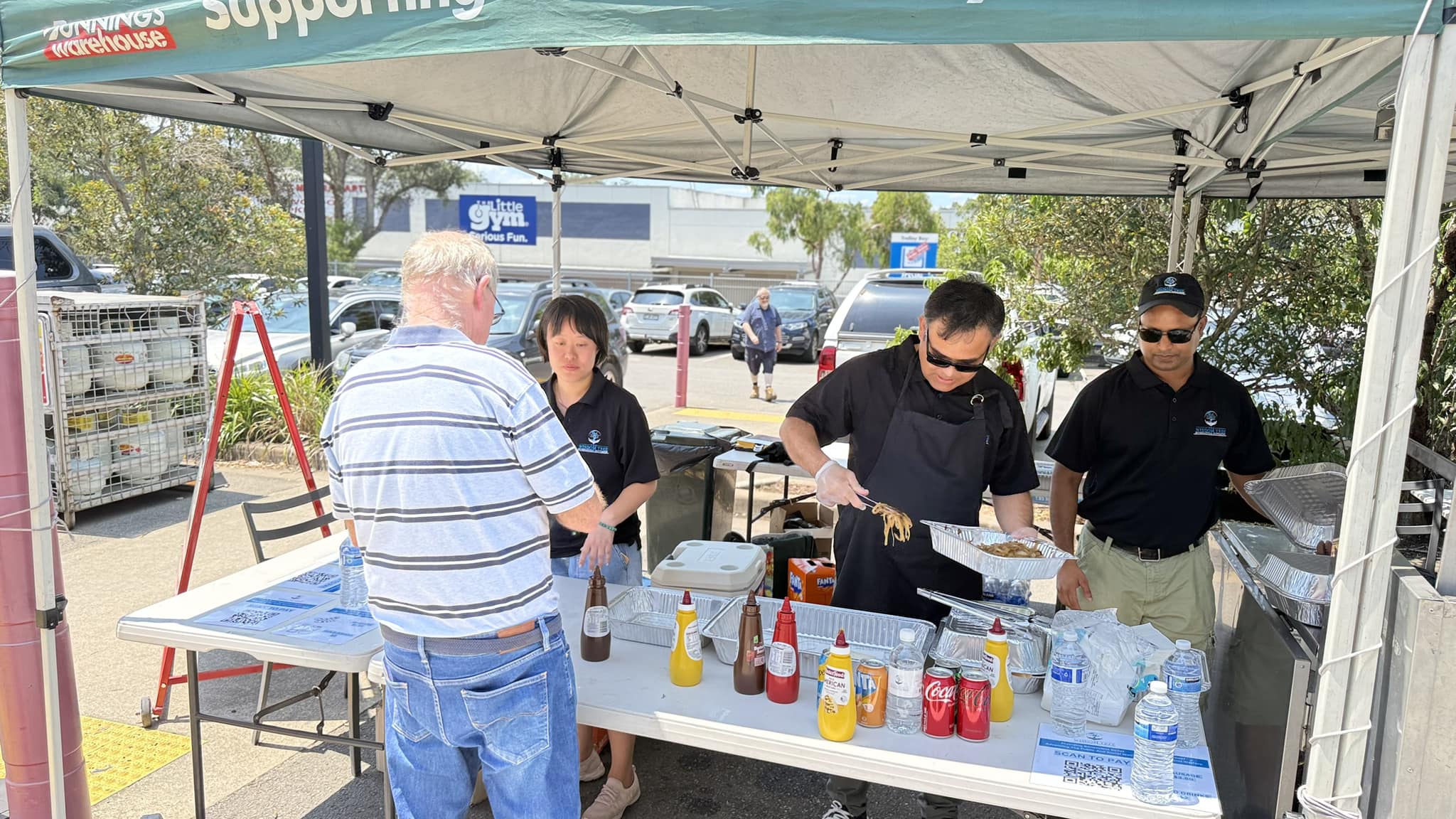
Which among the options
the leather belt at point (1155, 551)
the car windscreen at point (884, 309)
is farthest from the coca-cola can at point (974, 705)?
the car windscreen at point (884, 309)

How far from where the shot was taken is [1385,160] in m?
4.19

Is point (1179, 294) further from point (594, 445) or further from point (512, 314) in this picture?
point (512, 314)

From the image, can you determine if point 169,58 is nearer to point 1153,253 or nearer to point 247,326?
point 1153,253

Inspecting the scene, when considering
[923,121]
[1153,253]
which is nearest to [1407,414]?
[923,121]

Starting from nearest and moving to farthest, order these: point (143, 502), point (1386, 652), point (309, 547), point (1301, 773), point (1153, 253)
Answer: point (1386, 652) < point (1301, 773) < point (309, 547) < point (1153, 253) < point (143, 502)

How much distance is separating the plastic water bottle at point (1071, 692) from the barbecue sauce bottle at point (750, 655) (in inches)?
30.2

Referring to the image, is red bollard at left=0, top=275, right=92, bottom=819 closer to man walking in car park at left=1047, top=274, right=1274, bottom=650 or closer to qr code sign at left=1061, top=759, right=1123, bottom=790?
qr code sign at left=1061, top=759, right=1123, bottom=790

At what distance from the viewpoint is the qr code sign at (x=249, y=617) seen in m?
2.98

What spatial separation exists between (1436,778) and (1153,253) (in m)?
5.48

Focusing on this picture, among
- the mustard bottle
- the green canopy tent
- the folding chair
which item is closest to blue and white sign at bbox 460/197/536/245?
the green canopy tent

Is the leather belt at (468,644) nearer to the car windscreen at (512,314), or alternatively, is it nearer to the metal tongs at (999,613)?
the metal tongs at (999,613)

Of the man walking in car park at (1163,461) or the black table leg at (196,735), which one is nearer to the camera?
the black table leg at (196,735)

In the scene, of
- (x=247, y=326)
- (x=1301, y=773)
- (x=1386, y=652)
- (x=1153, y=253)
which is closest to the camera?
(x=1386, y=652)

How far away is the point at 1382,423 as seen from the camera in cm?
193
